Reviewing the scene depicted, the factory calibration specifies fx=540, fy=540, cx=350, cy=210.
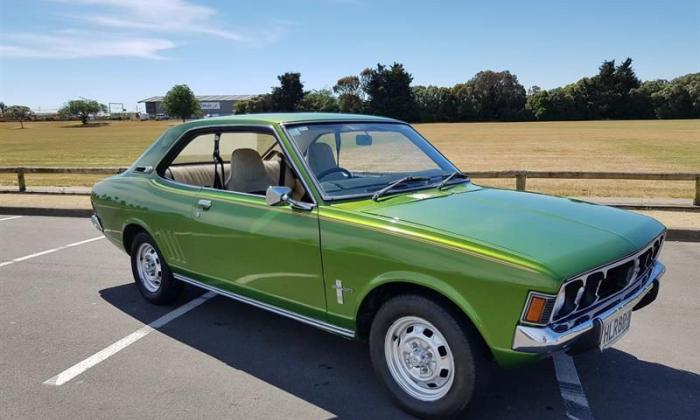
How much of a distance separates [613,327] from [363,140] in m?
2.26

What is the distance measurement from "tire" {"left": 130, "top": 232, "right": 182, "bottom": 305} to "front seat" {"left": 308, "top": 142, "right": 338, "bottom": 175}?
190 cm

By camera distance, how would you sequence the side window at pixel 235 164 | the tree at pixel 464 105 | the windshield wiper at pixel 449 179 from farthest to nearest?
the tree at pixel 464 105 → the side window at pixel 235 164 → the windshield wiper at pixel 449 179

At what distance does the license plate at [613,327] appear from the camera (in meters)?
2.84

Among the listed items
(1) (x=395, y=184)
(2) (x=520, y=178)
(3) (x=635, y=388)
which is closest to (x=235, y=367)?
(1) (x=395, y=184)

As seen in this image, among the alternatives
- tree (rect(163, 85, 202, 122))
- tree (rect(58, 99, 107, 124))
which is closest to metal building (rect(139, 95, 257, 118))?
tree (rect(163, 85, 202, 122))

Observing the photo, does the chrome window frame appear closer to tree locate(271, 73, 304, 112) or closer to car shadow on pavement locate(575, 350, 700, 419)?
car shadow on pavement locate(575, 350, 700, 419)

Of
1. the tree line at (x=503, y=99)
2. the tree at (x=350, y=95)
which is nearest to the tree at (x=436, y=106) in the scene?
the tree line at (x=503, y=99)

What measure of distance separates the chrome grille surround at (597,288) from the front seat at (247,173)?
2.61 meters

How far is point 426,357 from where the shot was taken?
3.01 meters

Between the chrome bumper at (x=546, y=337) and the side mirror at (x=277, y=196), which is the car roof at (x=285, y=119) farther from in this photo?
the chrome bumper at (x=546, y=337)

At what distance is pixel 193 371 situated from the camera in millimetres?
3754

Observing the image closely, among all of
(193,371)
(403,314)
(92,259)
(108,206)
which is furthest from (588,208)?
(92,259)

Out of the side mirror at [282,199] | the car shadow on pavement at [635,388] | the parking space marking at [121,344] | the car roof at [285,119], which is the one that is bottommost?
the car shadow on pavement at [635,388]

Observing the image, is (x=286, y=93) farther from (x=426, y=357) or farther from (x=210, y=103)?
(x=426, y=357)
